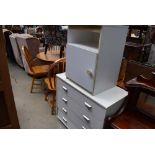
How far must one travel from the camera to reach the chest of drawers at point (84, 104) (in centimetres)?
123

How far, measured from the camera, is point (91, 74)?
1.21 meters

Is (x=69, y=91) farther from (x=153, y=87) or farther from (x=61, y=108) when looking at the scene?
(x=153, y=87)

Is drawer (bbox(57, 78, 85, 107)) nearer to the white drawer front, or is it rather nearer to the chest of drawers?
the chest of drawers

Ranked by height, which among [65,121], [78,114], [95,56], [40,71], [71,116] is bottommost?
[65,121]

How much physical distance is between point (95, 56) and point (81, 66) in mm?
220

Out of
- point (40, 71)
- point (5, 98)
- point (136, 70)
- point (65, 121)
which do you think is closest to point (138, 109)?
point (136, 70)

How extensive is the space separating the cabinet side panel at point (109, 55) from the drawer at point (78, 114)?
268 millimetres

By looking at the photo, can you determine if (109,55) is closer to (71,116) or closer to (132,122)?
(132,122)

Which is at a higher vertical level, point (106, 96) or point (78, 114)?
point (106, 96)

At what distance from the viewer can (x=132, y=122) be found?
46.7 inches

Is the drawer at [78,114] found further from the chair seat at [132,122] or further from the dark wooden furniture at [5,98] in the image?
the dark wooden furniture at [5,98]

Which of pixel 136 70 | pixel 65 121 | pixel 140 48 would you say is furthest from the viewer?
pixel 65 121

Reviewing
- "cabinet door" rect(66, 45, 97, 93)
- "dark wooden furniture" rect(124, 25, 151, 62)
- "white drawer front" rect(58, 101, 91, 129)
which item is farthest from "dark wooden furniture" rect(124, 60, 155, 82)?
"white drawer front" rect(58, 101, 91, 129)

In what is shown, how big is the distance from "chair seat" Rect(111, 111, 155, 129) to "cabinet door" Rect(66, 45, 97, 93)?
1.14 feet
